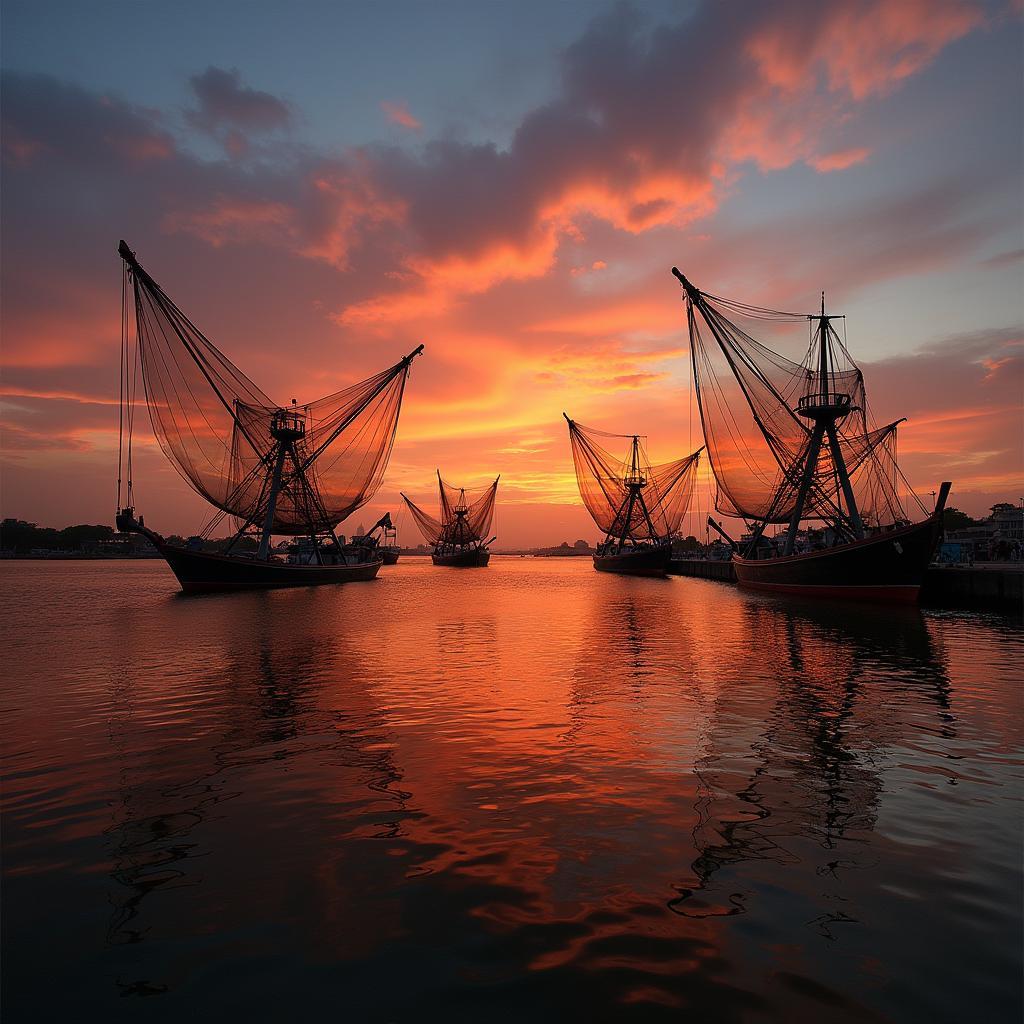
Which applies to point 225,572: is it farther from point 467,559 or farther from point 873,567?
point 467,559

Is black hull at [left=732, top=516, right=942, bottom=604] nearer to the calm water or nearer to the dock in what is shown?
the dock

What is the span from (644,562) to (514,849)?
3773 inches

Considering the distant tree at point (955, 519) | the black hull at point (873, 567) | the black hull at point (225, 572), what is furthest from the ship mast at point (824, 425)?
the distant tree at point (955, 519)

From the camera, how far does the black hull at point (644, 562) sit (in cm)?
9638

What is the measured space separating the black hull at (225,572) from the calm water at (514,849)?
3834cm

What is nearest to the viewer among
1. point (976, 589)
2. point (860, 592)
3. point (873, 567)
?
point (873, 567)

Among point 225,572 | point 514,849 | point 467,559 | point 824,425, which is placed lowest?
point 467,559

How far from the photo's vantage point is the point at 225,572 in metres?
54.8

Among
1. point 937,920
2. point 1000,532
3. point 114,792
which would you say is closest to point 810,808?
point 937,920

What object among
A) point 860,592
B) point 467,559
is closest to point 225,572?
point 860,592

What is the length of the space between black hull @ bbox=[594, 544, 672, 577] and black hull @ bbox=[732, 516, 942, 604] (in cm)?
4808

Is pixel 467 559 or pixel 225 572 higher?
pixel 225 572

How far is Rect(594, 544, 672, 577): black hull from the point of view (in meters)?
96.4

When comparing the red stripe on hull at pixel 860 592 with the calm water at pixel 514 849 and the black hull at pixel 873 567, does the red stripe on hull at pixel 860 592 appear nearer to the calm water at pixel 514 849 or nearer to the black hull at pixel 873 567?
the black hull at pixel 873 567
